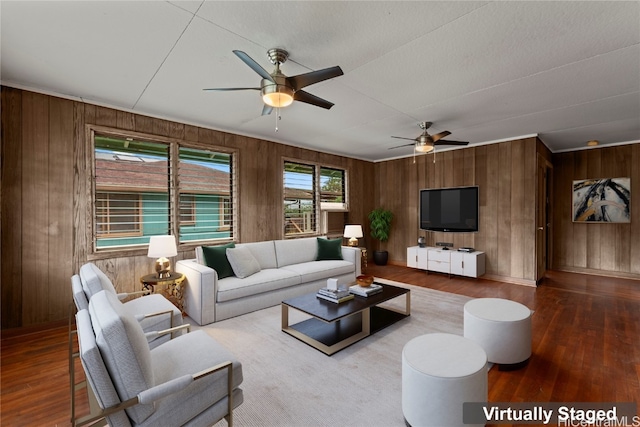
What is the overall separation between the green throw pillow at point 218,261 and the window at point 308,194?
1.80 m

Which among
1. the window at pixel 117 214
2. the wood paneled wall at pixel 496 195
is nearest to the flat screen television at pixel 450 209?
the wood paneled wall at pixel 496 195

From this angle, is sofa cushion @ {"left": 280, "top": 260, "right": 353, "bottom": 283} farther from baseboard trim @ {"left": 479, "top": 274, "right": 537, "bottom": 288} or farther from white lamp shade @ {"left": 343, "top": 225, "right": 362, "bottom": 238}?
baseboard trim @ {"left": 479, "top": 274, "right": 537, "bottom": 288}

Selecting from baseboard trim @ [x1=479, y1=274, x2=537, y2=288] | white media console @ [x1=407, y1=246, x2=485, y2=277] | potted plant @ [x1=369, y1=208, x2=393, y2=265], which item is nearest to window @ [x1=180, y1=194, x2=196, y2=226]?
potted plant @ [x1=369, y1=208, x2=393, y2=265]

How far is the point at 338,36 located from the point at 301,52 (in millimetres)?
362

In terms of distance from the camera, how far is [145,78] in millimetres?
2889

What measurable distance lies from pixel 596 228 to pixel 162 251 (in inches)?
312

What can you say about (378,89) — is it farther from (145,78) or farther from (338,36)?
(145,78)

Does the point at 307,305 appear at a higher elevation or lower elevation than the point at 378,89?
lower

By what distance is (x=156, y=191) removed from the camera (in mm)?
3982

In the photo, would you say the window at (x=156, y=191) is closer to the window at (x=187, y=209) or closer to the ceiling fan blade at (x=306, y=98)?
the window at (x=187, y=209)

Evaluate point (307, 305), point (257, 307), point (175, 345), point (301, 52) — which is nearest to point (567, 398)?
point (307, 305)

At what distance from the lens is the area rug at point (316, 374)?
5.98ft

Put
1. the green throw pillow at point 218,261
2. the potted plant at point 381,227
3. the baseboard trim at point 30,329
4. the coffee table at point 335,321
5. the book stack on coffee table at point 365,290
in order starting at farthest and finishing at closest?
the potted plant at point 381,227
the green throw pillow at point 218,261
the book stack on coffee table at point 365,290
the baseboard trim at point 30,329
the coffee table at point 335,321

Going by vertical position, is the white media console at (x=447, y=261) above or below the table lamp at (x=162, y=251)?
below
